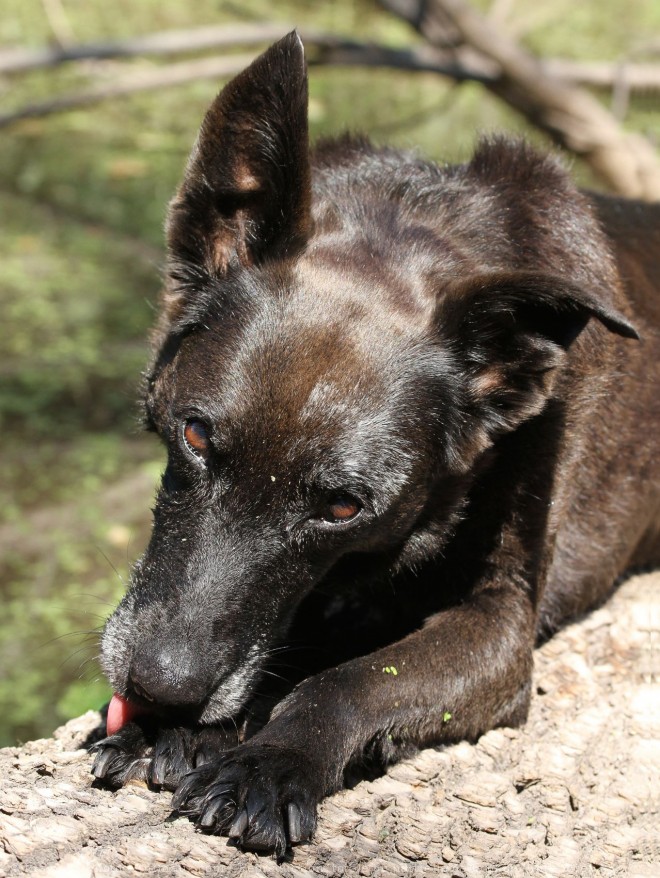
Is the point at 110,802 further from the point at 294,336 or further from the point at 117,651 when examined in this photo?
the point at 294,336

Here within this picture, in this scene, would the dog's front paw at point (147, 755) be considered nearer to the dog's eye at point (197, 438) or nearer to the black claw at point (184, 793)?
the black claw at point (184, 793)

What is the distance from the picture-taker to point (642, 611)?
14.5ft

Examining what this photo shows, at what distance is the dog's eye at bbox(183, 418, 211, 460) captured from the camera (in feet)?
10.2

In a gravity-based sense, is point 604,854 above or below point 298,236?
below

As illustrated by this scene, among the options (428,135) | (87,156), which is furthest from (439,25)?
(87,156)

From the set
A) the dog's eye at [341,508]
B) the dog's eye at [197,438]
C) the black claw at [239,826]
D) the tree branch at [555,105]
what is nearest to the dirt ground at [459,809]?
the black claw at [239,826]

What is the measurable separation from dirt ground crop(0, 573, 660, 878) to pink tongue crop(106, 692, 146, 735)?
11 centimetres

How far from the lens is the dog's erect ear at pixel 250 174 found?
3.17m

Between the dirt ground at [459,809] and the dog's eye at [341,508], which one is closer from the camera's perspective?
the dirt ground at [459,809]

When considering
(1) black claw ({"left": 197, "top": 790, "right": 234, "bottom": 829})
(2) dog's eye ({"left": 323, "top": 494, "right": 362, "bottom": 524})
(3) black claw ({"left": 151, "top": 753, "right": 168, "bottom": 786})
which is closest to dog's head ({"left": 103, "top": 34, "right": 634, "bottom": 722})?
(2) dog's eye ({"left": 323, "top": 494, "right": 362, "bottom": 524})

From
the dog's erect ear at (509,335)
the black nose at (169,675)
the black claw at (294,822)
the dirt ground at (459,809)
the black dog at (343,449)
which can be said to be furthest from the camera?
the dog's erect ear at (509,335)

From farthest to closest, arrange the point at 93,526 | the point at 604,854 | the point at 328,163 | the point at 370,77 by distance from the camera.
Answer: the point at 370,77
the point at 93,526
the point at 328,163
the point at 604,854

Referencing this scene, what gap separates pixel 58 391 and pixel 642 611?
163 inches

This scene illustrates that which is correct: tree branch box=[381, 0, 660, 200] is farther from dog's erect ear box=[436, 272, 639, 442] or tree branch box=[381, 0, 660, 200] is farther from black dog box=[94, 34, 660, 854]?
dog's erect ear box=[436, 272, 639, 442]
